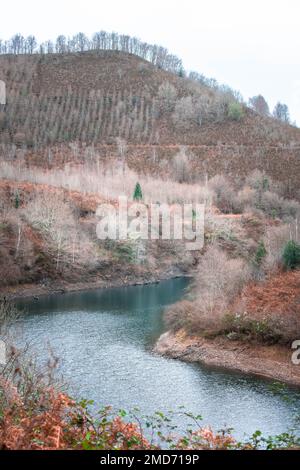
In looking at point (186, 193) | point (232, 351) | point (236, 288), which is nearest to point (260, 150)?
point (186, 193)

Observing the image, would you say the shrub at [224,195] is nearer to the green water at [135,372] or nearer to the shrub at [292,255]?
the green water at [135,372]

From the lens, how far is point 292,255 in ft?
125

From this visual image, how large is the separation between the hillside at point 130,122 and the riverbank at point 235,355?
5749 centimetres

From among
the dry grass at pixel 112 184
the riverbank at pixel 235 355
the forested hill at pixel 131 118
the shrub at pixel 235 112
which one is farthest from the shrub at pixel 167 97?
the riverbank at pixel 235 355

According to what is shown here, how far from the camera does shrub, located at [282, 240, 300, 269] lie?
37906 mm

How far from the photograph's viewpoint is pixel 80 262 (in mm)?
58656

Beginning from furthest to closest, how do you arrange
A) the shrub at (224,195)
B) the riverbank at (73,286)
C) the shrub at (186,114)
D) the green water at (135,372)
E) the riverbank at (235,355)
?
1. the shrub at (186,114)
2. the shrub at (224,195)
3. the riverbank at (73,286)
4. the riverbank at (235,355)
5. the green water at (135,372)

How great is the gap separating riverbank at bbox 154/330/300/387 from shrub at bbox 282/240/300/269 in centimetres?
757

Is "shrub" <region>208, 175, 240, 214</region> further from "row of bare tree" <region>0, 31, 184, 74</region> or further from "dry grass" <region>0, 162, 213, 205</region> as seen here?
"row of bare tree" <region>0, 31, 184, 74</region>

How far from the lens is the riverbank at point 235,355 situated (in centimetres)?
2988

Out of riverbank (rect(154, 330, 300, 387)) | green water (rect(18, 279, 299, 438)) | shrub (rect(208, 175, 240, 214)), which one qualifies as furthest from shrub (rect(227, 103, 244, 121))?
→ riverbank (rect(154, 330, 300, 387))

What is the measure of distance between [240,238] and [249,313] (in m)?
35.6

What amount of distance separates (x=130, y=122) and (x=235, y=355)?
80955mm
